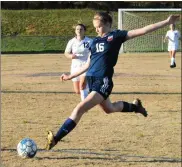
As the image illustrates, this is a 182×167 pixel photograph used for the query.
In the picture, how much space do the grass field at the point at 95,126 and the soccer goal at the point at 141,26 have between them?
16.1m

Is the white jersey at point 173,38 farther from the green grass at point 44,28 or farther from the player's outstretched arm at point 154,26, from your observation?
the player's outstretched arm at point 154,26

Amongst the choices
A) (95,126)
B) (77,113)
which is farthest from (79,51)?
(77,113)

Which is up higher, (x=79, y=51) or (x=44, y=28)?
(x=79, y=51)

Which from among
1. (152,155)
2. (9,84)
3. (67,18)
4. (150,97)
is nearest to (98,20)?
(152,155)

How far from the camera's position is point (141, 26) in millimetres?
35500

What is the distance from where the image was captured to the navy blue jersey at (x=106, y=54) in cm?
743

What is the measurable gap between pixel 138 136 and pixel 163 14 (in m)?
31.6

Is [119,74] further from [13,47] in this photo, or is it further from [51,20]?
[51,20]

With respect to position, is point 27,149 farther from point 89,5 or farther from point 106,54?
point 89,5

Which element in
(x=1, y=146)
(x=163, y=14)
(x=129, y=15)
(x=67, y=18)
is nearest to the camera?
(x=1, y=146)

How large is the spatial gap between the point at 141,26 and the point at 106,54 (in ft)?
93.3

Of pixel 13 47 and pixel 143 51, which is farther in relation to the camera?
pixel 13 47

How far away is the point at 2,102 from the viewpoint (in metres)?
12.8

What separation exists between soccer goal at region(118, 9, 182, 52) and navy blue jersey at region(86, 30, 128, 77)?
82.3ft
